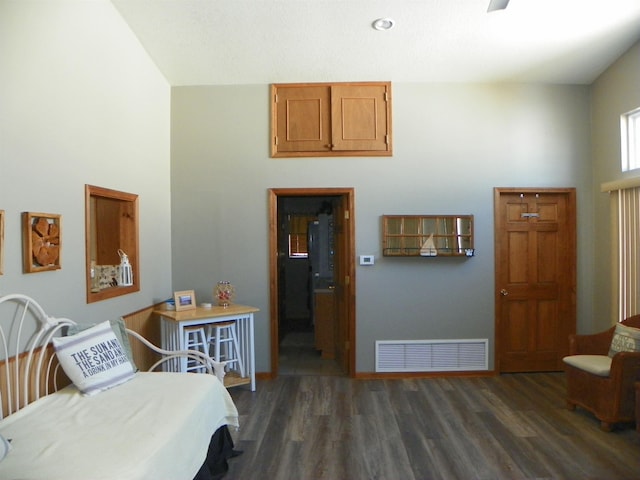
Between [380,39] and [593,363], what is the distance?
3.17 meters

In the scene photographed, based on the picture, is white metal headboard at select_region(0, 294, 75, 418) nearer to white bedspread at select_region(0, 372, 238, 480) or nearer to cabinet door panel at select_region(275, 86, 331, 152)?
white bedspread at select_region(0, 372, 238, 480)

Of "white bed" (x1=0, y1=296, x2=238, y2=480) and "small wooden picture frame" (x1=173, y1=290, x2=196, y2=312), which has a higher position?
"small wooden picture frame" (x1=173, y1=290, x2=196, y2=312)

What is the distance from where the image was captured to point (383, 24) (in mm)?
3277

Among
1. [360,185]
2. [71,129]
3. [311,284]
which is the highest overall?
[71,129]

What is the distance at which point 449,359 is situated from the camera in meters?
4.16

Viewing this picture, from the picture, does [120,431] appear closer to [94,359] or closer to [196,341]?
[94,359]

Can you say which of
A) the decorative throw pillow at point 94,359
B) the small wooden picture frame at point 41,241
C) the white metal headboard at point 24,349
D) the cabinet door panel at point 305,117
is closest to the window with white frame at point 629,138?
the cabinet door panel at point 305,117

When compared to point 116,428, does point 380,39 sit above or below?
above

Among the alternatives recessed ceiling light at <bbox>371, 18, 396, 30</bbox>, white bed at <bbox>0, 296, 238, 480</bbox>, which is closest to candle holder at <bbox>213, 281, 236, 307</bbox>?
white bed at <bbox>0, 296, 238, 480</bbox>

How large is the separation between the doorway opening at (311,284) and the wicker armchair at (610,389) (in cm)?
196

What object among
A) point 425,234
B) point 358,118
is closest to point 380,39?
point 358,118

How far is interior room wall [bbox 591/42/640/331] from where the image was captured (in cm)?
369

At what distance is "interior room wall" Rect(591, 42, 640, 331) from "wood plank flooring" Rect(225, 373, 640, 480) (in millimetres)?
1041

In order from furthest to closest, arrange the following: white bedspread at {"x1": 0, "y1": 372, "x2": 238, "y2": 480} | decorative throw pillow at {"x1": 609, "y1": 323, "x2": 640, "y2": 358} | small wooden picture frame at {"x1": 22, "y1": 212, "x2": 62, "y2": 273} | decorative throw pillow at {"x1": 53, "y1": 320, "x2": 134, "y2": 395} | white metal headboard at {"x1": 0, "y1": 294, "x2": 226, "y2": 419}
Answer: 1. decorative throw pillow at {"x1": 609, "y1": 323, "x2": 640, "y2": 358}
2. decorative throw pillow at {"x1": 53, "y1": 320, "x2": 134, "y2": 395}
3. small wooden picture frame at {"x1": 22, "y1": 212, "x2": 62, "y2": 273}
4. white metal headboard at {"x1": 0, "y1": 294, "x2": 226, "y2": 419}
5. white bedspread at {"x1": 0, "y1": 372, "x2": 238, "y2": 480}
